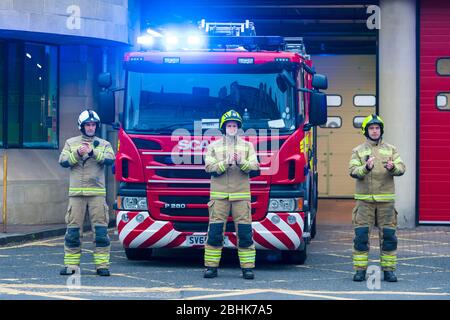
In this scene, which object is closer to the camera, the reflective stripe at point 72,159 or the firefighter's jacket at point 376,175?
the firefighter's jacket at point 376,175

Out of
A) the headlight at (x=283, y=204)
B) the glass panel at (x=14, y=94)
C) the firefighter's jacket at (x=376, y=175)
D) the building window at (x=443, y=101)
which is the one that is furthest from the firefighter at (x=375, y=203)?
the glass panel at (x=14, y=94)

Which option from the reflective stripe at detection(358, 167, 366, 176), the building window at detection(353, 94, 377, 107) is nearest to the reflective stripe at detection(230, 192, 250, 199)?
the reflective stripe at detection(358, 167, 366, 176)

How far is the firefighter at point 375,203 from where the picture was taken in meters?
13.6

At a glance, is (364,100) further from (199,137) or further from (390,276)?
(390,276)

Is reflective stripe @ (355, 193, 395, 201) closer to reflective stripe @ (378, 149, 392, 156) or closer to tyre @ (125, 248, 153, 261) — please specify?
reflective stripe @ (378, 149, 392, 156)

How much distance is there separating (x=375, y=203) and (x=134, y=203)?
121 inches

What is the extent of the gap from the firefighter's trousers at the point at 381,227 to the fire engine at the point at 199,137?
113 cm

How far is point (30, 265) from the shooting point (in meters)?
14.9

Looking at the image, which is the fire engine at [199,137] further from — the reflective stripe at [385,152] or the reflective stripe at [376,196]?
the reflective stripe at [385,152]

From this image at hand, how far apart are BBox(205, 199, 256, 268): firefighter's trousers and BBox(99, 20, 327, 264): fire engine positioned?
640mm
